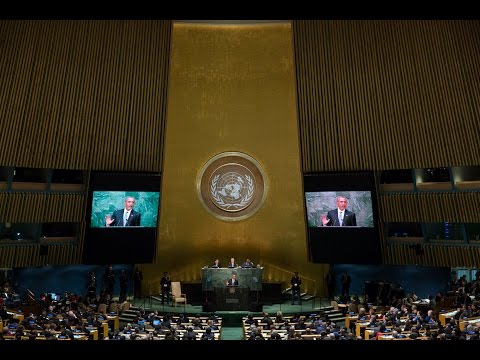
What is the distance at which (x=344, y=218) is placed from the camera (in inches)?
668

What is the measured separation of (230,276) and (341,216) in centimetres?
410

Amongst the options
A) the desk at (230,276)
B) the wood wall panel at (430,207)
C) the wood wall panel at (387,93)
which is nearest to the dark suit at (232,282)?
the desk at (230,276)

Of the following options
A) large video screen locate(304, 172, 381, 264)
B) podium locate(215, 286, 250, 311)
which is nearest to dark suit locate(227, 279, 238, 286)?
podium locate(215, 286, 250, 311)

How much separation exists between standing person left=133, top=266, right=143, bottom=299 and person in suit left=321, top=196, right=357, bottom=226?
679 cm

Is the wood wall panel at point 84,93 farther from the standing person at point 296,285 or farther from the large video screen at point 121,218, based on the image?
the standing person at point 296,285

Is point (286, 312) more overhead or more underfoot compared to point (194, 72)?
more underfoot

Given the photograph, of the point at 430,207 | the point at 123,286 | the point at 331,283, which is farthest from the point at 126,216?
the point at 430,207

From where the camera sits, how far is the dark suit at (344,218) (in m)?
17.0

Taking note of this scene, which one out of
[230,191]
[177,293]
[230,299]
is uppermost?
[230,191]

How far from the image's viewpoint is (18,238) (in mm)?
17812

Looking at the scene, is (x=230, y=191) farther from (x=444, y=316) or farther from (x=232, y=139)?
(x=444, y=316)
